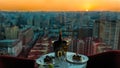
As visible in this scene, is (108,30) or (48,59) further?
(108,30)

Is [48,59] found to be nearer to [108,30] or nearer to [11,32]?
[11,32]

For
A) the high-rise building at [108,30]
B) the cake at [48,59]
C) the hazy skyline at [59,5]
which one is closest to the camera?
the cake at [48,59]

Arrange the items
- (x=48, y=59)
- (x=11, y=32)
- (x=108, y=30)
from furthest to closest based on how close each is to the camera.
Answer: (x=108, y=30) → (x=11, y=32) → (x=48, y=59)

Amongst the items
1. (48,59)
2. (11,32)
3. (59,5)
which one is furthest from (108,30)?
(48,59)

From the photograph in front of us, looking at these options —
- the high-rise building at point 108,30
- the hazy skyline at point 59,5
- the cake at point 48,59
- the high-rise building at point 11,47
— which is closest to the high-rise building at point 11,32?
the high-rise building at point 11,47

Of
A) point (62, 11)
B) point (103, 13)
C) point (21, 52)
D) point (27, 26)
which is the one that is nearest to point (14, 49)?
point (21, 52)

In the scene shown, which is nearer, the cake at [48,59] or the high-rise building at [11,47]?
the cake at [48,59]

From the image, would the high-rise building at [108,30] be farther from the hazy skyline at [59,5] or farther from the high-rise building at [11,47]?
the high-rise building at [11,47]

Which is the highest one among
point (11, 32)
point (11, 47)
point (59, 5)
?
point (59, 5)
